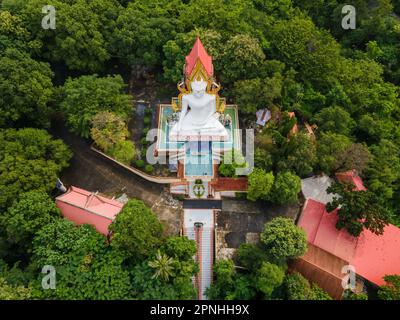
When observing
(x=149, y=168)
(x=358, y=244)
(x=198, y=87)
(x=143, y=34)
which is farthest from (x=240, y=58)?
(x=358, y=244)

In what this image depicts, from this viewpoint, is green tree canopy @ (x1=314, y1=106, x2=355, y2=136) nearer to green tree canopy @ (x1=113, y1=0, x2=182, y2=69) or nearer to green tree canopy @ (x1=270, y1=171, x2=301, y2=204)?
green tree canopy @ (x1=270, y1=171, x2=301, y2=204)

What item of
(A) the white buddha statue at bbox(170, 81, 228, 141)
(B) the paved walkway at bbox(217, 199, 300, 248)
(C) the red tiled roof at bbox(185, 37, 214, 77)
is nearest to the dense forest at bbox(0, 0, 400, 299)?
(B) the paved walkway at bbox(217, 199, 300, 248)

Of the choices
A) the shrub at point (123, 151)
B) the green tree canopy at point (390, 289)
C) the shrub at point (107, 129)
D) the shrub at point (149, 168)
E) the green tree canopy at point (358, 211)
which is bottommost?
the green tree canopy at point (390, 289)

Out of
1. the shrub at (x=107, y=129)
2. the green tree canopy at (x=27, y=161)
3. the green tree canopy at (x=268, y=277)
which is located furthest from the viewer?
the shrub at (x=107, y=129)

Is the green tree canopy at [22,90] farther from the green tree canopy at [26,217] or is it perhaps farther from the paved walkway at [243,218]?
the paved walkway at [243,218]

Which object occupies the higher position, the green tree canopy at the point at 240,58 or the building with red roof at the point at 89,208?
the green tree canopy at the point at 240,58

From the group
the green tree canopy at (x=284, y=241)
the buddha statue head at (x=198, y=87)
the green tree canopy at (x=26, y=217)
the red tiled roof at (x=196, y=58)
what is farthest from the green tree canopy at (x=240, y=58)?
the green tree canopy at (x=26, y=217)

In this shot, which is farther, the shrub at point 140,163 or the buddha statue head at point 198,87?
the shrub at point 140,163

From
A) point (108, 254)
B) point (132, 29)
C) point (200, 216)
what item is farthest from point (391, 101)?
point (108, 254)

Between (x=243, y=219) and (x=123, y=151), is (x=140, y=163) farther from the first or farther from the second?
(x=243, y=219)
